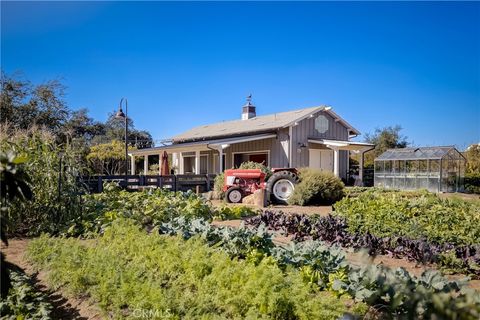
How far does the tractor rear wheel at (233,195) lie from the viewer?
496 inches

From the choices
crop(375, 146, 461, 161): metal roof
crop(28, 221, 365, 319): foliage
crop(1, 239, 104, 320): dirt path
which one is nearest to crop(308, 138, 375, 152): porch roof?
crop(375, 146, 461, 161): metal roof

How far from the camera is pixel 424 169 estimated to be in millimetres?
18938

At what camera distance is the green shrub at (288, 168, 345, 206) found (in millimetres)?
11625

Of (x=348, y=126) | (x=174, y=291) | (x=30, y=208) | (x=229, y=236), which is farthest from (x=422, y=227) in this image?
(x=348, y=126)

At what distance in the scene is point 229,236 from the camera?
4.81 meters

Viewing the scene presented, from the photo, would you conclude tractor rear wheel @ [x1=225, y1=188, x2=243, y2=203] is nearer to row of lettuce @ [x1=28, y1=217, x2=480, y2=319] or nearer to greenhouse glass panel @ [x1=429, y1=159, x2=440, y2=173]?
row of lettuce @ [x1=28, y1=217, x2=480, y2=319]

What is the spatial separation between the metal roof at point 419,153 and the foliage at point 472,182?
2883 mm

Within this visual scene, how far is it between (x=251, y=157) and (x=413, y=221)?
1528cm

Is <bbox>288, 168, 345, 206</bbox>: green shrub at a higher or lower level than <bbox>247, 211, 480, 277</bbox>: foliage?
higher

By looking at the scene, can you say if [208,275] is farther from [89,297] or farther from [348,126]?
[348,126]

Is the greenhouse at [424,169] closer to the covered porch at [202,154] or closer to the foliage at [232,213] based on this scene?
the covered porch at [202,154]

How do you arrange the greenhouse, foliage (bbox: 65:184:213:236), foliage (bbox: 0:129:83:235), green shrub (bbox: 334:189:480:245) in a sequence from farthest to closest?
the greenhouse < foliage (bbox: 0:129:83:235) < foliage (bbox: 65:184:213:236) < green shrub (bbox: 334:189:480:245)

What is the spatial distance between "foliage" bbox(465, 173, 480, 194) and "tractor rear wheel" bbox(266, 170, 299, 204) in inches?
489

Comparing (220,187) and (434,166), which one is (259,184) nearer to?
(220,187)
